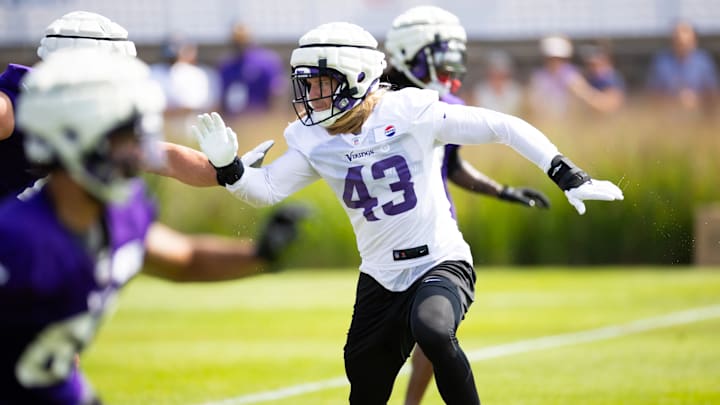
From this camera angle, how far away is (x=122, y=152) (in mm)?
3523

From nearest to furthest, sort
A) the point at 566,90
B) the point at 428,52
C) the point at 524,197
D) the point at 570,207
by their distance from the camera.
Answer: the point at 428,52 → the point at 524,197 → the point at 570,207 → the point at 566,90

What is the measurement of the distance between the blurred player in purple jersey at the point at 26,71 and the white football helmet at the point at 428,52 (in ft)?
5.65

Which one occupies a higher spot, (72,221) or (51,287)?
(72,221)

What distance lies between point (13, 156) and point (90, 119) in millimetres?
1919

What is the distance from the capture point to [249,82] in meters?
14.6

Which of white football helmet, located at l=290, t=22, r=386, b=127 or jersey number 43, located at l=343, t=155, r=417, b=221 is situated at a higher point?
white football helmet, located at l=290, t=22, r=386, b=127

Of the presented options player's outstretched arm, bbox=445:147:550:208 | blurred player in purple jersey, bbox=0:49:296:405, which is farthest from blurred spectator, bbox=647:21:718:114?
blurred player in purple jersey, bbox=0:49:296:405

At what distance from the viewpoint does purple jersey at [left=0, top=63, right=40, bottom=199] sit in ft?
17.0

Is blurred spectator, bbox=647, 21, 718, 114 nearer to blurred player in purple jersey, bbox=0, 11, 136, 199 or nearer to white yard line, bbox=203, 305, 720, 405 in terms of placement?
white yard line, bbox=203, 305, 720, 405

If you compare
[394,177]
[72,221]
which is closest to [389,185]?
[394,177]

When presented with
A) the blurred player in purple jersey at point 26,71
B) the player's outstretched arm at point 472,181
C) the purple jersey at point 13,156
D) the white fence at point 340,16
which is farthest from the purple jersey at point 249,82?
the purple jersey at point 13,156

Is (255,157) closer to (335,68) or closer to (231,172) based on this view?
(231,172)

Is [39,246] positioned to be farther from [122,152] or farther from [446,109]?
[446,109]

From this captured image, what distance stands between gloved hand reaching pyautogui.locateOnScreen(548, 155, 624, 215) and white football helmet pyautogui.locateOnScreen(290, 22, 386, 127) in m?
0.93
